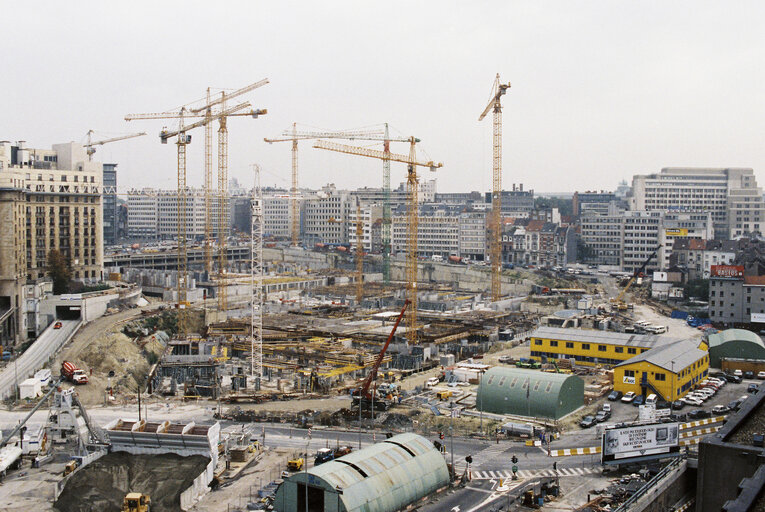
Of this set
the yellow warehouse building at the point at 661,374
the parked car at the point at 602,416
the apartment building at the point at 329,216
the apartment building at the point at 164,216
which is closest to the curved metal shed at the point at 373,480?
the parked car at the point at 602,416

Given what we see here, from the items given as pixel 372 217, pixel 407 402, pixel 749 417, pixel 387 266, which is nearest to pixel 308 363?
pixel 407 402

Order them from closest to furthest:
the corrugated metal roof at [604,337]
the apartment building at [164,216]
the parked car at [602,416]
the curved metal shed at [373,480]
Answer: the curved metal shed at [373,480] < the parked car at [602,416] < the corrugated metal roof at [604,337] < the apartment building at [164,216]

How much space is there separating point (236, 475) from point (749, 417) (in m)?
12.1

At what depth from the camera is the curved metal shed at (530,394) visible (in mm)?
25047

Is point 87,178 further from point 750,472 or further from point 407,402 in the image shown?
point 750,472

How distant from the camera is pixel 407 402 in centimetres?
2741

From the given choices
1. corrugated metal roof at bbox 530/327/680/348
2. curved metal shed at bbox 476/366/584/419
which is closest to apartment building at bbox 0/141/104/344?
curved metal shed at bbox 476/366/584/419

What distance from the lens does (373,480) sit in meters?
17.2

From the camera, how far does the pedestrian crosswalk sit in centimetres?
1966

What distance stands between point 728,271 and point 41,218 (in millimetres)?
37201

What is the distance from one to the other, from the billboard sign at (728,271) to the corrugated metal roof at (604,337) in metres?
10.6

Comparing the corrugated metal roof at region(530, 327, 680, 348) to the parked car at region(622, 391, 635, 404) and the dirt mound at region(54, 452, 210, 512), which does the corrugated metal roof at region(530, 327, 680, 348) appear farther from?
the dirt mound at region(54, 452, 210, 512)

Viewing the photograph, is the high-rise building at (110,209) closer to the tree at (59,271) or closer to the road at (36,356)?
the tree at (59,271)

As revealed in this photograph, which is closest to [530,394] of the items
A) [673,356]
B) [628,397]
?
[628,397]
